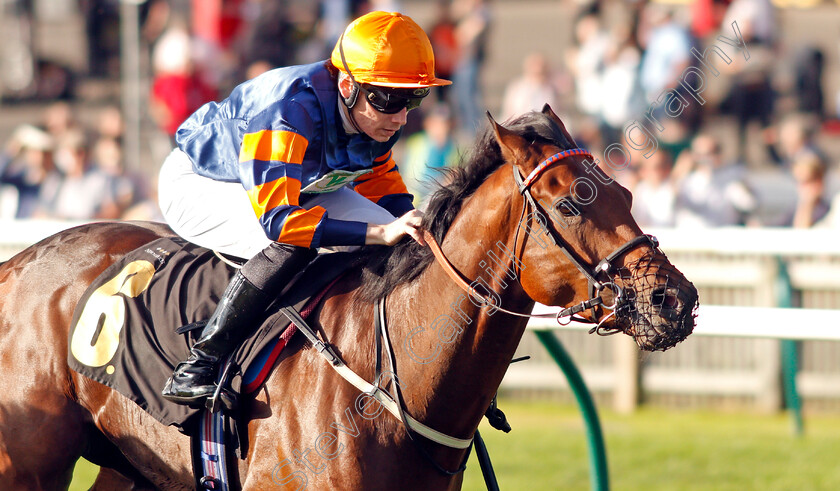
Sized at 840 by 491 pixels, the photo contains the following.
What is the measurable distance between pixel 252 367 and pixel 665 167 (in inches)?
197

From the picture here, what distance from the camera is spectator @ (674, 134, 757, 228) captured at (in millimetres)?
7500

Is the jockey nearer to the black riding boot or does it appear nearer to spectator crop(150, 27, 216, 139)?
the black riding boot

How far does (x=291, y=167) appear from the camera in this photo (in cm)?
313

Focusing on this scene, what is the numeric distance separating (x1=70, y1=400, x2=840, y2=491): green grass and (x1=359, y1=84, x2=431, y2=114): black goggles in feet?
8.94

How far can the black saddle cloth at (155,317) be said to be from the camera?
331 cm

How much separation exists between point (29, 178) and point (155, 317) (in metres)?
6.51

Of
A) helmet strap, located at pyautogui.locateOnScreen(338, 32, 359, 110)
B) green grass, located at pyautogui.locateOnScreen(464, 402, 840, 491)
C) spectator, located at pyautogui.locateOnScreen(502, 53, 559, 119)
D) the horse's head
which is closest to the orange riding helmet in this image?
helmet strap, located at pyautogui.locateOnScreen(338, 32, 359, 110)

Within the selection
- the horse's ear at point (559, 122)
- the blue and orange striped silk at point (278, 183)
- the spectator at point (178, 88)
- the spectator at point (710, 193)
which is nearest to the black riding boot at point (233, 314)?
the blue and orange striped silk at point (278, 183)

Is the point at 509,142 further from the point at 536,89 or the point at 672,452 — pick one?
the point at 536,89

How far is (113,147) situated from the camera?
9039 mm

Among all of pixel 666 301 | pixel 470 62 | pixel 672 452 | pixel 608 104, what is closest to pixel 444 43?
pixel 470 62

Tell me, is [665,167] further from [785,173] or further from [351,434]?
[351,434]

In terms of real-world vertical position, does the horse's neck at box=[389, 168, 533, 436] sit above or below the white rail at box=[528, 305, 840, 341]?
above

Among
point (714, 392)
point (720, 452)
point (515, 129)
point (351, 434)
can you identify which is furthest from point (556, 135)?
point (714, 392)
